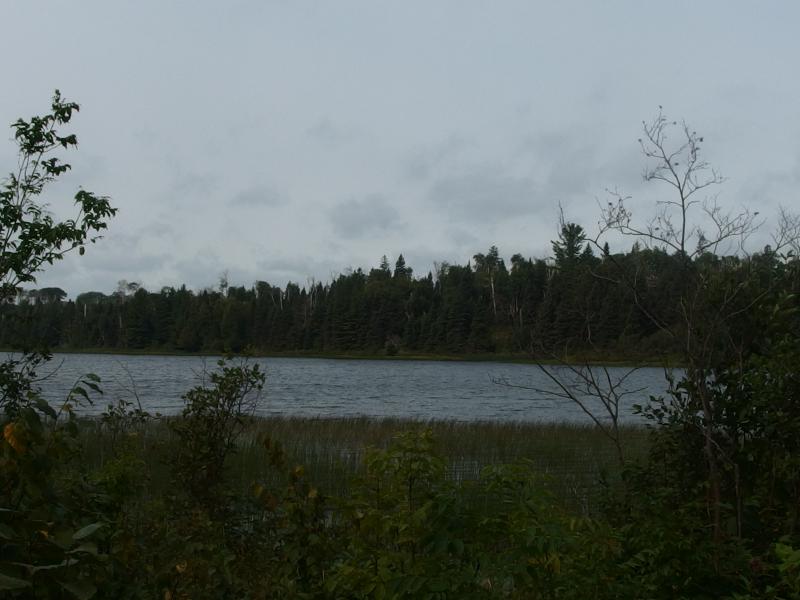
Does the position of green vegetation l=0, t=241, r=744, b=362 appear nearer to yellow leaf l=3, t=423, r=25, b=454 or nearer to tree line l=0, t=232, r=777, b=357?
tree line l=0, t=232, r=777, b=357

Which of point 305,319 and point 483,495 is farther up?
point 305,319

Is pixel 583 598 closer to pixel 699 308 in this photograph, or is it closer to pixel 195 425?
pixel 699 308

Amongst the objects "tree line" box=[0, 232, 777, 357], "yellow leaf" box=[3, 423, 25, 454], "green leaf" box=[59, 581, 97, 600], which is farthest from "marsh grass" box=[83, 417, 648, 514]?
"tree line" box=[0, 232, 777, 357]

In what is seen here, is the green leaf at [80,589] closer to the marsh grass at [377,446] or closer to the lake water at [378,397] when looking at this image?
the marsh grass at [377,446]

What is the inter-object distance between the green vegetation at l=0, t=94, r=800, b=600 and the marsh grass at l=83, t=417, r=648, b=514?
1598 millimetres

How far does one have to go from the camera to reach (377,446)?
11508 millimetres

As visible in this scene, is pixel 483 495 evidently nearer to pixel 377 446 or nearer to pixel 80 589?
pixel 80 589

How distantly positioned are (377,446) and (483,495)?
18.9 feet

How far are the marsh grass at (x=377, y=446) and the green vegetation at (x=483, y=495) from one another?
1.60 meters

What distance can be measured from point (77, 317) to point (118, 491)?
104425 millimetres

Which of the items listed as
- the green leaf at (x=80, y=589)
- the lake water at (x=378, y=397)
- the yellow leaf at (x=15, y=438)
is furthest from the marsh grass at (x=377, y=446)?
the green leaf at (x=80, y=589)

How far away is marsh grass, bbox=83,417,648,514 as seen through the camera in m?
10.6

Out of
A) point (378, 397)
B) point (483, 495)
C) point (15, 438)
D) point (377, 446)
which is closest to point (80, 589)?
point (15, 438)

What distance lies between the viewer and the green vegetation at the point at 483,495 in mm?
2918
